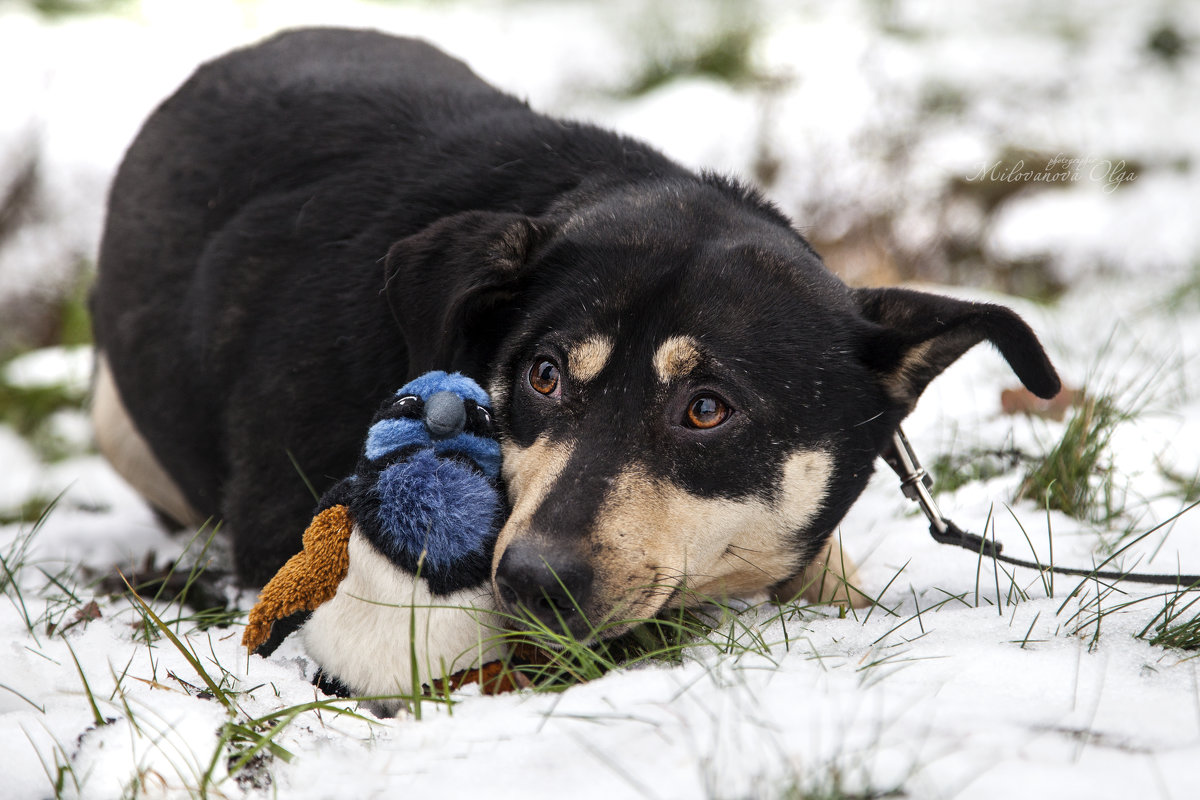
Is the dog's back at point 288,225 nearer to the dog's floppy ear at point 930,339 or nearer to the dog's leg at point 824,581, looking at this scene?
the dog's floppy ear at point 930,339

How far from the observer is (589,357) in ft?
9.27

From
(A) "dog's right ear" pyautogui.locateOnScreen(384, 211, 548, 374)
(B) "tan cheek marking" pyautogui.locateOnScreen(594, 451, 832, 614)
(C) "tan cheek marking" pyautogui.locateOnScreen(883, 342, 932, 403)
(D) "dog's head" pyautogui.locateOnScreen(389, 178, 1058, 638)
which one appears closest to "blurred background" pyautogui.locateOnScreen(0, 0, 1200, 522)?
(C) "tan cheek marking" pyautogui.locateOnScreen(883, 342, 932, 403)

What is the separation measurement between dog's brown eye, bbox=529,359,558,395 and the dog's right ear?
0.27 meters

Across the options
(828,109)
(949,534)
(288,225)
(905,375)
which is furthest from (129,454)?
(828,109)

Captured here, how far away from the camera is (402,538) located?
239cm

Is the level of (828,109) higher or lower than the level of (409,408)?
higher

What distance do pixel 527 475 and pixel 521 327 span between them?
0.52 metres

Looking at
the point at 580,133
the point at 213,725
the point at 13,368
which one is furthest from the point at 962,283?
the point at 213,725

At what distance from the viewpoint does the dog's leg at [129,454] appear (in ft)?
15.8

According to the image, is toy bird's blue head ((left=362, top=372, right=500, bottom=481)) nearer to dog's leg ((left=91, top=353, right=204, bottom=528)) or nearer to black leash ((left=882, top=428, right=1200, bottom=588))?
black leash ((left=882, top=428, right=1200, bottom=588))

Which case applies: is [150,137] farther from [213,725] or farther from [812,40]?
[812,40]

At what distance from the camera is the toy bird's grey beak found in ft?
8.36

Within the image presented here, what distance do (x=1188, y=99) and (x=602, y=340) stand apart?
31.5 feet

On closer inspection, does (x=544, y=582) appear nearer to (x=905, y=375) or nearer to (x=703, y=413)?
(x=703, y=413)
